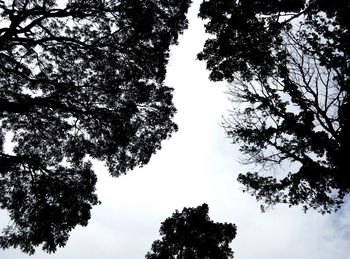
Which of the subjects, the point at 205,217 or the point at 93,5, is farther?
the point at 205,217

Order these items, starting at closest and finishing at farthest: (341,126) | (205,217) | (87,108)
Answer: (341,126)
(87,108)
(205,217)

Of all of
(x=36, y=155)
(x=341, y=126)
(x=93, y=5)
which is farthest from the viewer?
(x=36, y=155)

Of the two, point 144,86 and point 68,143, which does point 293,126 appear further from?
point 68,143

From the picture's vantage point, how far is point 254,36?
32.8 feet

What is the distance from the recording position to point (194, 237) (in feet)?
A: 66.4

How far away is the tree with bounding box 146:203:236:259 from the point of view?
20047mm

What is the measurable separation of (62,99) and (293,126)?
9181 mm

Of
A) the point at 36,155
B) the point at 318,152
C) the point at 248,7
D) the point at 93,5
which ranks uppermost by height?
the point at 93,5

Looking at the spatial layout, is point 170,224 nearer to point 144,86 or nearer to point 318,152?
point 144,86

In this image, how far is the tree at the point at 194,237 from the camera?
2005 cm

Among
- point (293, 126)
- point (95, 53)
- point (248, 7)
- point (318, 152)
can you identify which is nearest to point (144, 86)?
point (95, 53)

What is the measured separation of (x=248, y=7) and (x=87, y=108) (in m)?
7.45

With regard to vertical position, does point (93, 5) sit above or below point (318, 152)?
above

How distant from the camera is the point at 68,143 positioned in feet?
44.9
